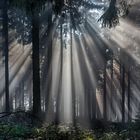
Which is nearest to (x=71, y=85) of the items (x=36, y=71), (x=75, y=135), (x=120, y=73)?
(x=120, y=73)

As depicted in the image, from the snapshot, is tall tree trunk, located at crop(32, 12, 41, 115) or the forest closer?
tall tree trunk, located at crop(32, 12, 41, 115)

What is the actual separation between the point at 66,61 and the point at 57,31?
23.2ft

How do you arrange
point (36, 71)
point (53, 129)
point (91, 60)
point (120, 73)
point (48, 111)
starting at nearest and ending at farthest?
point (53, 129) → point (36, 71) → point (48, 111) → point (91, 60) → point (120, 73)

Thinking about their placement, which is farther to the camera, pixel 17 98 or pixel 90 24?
pixel 17 98

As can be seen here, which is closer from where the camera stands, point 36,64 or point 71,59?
point 36,64

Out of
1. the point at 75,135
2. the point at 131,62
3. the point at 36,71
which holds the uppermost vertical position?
the point at 131,62

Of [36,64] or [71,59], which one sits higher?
[71,59]

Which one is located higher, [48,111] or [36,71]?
[36,71]

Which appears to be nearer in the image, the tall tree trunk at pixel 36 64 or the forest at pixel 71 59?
the tall tree trunk at pixel 36 64

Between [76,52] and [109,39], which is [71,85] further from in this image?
[109,39]

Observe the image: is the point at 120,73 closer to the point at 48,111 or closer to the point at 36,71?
the point at 48,111

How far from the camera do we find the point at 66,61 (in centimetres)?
4066

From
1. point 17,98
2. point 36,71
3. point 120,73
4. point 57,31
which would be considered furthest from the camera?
point 17,98

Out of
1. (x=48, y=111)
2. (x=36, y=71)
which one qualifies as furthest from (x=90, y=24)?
(x=36, y=71)
